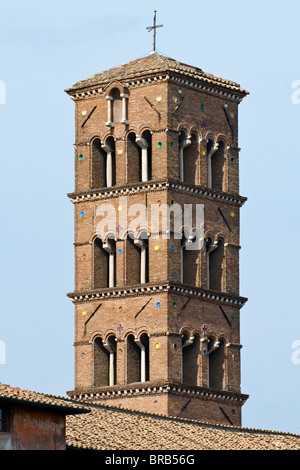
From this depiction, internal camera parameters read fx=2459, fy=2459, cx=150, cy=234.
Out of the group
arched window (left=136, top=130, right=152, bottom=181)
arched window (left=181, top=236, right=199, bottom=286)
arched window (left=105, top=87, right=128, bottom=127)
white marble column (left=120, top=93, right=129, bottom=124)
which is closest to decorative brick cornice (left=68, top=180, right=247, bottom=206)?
arched window (left=136, top=130, right=152, bottom=181)

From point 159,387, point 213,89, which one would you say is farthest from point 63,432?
point 213,89

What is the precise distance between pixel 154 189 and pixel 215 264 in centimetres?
417

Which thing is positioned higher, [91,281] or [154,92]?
[154,92]

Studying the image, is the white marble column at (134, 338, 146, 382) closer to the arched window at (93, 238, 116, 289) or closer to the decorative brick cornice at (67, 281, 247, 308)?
the decorative brick cornice at (67, 281, 247, 308)

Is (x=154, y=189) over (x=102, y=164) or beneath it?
beneath

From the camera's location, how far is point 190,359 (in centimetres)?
8931

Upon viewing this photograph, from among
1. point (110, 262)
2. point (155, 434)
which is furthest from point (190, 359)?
point (155, 434)

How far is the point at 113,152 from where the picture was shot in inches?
3593

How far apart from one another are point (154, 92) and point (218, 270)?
7083 millimetres

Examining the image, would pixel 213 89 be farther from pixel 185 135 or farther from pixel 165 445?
pixel 165 445

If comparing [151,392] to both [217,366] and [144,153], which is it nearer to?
[217,366]

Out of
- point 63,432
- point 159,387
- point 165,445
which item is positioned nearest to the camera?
point 63,432

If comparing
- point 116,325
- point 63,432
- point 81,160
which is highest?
point 81,160

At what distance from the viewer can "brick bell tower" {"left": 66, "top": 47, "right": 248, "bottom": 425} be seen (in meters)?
88.4
